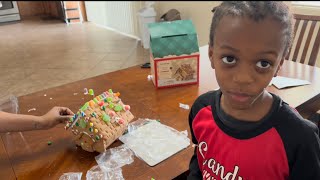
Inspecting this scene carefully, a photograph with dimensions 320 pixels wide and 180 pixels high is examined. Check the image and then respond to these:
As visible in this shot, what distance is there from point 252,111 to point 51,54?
2.65 ft

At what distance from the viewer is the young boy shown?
20.7 inches

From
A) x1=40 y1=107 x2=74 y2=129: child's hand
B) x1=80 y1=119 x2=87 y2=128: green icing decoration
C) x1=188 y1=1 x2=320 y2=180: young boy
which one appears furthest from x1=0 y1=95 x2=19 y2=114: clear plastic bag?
x1=188 y1=1 x2=320 y2=180: young boy

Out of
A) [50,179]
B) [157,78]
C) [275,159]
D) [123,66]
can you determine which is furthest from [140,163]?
[123,66]

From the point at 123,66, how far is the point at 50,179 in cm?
90

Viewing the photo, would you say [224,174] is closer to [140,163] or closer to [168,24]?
[140,163]

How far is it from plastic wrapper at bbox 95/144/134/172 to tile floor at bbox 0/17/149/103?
0.41m

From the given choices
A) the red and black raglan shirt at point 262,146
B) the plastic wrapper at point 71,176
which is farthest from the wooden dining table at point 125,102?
the red and black raglan shirt at point 262,146

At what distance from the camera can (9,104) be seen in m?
1.06

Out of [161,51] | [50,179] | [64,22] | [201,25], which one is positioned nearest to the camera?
[50,179]

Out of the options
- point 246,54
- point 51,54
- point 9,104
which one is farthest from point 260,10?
point 9,104

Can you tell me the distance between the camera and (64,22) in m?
1.11

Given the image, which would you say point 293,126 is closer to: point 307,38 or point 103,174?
point 103,174

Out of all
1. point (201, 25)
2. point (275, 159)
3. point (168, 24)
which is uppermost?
point (168, 24)

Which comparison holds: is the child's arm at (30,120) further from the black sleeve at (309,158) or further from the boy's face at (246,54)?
the black sleeve at (309,158)
